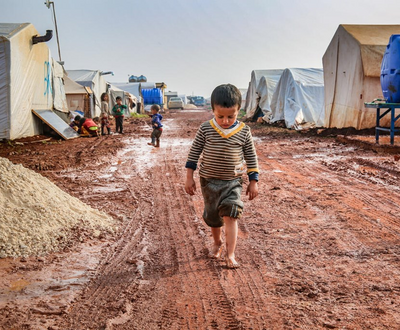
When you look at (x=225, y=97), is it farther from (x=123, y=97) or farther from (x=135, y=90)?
(x=135, y=90)

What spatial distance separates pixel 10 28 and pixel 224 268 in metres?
11.8

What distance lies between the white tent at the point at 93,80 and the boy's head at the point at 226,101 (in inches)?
815

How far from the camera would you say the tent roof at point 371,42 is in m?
12.9

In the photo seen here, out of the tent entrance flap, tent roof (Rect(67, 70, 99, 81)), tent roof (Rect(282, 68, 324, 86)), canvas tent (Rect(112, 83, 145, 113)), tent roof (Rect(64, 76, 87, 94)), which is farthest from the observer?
canvas tent (Rect(112, 83, 145, 113))

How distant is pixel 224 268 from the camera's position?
3205mm

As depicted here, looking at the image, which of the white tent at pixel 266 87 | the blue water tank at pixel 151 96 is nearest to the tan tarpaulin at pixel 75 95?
the white tent at pixel 266 87

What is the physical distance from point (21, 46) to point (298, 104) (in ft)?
38.1

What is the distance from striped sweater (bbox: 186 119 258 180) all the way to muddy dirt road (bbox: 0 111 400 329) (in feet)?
2.39

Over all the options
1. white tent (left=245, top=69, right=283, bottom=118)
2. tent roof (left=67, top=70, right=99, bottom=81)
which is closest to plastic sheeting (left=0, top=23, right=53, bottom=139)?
tent roof (left=67, top=70, right=99, bottom=81)

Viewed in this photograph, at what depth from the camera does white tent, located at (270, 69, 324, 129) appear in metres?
18.1

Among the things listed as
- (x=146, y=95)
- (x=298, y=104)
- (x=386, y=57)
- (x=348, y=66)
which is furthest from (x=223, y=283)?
(x=146, y=95)

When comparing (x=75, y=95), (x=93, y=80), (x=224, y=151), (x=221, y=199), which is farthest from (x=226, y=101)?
(x=93, y=80)

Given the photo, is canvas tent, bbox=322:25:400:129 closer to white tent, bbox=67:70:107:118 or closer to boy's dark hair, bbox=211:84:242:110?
boy's dark hair, bbox=211:84:242:110

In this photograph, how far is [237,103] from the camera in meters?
3.09
